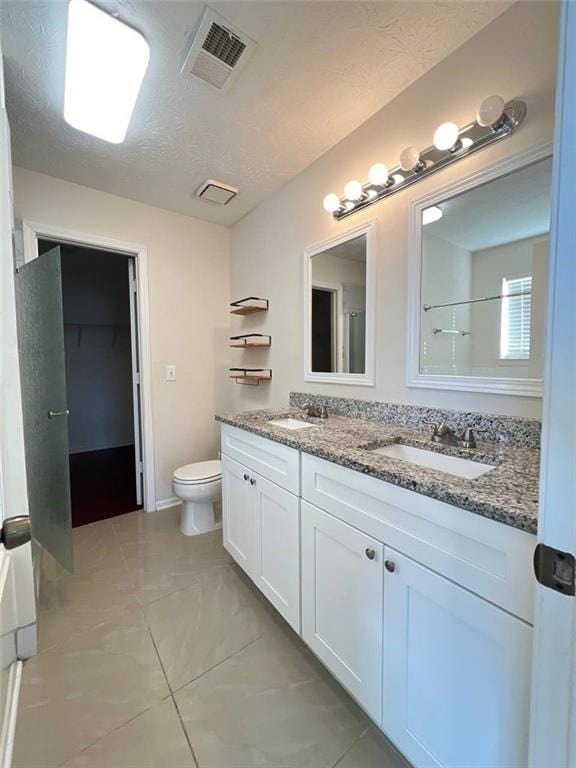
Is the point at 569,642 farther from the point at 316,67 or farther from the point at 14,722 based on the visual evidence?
the point at 316,67

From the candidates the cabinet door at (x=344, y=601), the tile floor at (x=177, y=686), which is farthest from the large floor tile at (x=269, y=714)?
the cabinet door at (x=344, y=601)

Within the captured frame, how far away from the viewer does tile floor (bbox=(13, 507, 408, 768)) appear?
1.04 metres

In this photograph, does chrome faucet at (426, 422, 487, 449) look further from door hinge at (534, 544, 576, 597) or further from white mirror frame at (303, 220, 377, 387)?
door hinge at (534, 544, 576, 597)

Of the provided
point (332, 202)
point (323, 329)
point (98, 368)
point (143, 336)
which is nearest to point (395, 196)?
point (332, 202)

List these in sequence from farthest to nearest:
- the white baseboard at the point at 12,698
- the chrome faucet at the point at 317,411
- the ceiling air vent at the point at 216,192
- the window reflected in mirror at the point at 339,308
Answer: the ceiling air vent at the point at 216,192 → the chrome faucet at the point at 317,411 → the window reflected in mirror at the point at 339,308 → the white baseboard at the point at 12,698

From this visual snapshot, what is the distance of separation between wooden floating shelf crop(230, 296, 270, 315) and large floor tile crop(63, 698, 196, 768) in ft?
7.29

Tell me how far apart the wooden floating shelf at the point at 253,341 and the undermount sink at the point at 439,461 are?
1.38 meters

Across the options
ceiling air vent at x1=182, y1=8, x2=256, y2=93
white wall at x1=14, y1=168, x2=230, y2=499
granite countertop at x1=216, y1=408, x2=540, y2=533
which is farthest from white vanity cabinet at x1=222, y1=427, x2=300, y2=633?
ceiling air vent at x1=182, y1=8, x2=256, y2=93

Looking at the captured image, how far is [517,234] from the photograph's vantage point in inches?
49.7

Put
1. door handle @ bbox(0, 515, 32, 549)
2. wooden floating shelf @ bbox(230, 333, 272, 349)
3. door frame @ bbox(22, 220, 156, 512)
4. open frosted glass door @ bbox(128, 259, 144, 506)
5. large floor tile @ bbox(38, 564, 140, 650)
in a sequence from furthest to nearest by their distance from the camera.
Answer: open frosted glass door @ bbox(128, 259, 144, 506) → wooden floating shelf @ bbox(230, 333, 272, 349) → door frame @ bbox(22, 220, 156, 512) → large floor tile @ bbox(38, 564, 140, 650) → door handle @ bbox(0, 515, 32, 549)

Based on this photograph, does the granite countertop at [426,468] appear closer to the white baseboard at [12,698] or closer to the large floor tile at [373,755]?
the large floor tile at [373,755]

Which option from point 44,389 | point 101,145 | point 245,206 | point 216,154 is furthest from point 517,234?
point 44,389

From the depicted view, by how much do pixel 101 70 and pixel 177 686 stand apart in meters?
2.47

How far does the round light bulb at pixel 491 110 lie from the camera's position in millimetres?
1147
